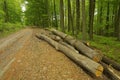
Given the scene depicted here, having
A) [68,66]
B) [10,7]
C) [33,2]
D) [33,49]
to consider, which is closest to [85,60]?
[68,66]

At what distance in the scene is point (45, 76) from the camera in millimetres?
6285

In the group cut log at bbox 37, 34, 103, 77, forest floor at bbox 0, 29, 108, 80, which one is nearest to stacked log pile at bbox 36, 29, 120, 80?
cut log at bbox 37, 34, 103, 77

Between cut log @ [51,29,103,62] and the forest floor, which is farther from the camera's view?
cut log @ [51,29,103,62]

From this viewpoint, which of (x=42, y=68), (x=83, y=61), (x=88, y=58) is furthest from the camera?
(x=88, y=58)

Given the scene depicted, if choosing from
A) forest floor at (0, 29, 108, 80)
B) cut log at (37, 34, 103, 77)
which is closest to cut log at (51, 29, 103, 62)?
cut log at (37, 34, 103, 77)

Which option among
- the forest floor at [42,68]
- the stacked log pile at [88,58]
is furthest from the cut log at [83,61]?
the forest floor at [42,68]

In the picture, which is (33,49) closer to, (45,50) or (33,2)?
(45,50)

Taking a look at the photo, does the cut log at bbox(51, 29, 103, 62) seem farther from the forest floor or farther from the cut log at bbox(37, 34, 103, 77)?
the forest floor

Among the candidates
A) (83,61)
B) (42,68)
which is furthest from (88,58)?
(42,68)

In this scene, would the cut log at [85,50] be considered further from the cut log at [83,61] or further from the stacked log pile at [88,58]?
the cut log at [83,61]

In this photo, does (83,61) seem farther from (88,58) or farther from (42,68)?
(42,68)

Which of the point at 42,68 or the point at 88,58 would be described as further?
the point at 88,58

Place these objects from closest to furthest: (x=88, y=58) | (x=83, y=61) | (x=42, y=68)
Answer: (x=42, y=68)
(x=83, y=61)
(x=88, y=58)

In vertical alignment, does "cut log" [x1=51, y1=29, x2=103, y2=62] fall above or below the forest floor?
above
